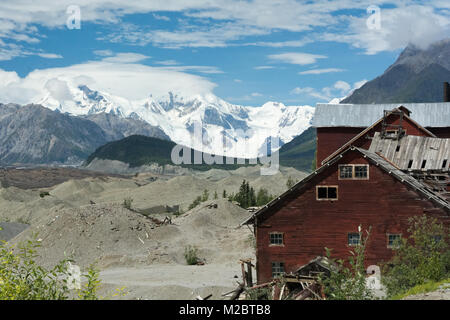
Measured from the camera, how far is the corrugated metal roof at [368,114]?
54.6 m

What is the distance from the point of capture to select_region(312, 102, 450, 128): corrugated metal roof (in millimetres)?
54625

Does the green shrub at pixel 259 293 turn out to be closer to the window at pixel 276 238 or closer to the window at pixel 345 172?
the window at pixel 276 238

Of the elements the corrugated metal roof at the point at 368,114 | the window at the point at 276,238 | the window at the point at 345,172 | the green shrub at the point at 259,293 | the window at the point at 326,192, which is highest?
the corrugated metal roof at the point at 368,114

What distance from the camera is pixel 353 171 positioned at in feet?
111

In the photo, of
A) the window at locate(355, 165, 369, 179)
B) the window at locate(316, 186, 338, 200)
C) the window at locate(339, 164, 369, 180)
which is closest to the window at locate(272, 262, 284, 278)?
the window at locate(316, 186, 338, 200)

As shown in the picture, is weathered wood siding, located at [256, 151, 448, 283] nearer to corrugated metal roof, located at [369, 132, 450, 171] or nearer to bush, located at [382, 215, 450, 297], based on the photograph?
bush, located at [382, 215, 450, 297]

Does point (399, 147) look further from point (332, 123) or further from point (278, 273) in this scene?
point (278, 273)

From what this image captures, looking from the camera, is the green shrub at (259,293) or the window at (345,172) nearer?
the green shrub at (259,293)

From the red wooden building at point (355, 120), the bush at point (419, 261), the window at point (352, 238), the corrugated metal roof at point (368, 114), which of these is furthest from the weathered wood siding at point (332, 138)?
the bush at point (419, 261)

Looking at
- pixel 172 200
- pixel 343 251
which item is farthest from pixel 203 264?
pixel 172 200

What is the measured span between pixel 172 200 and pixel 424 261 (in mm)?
87666

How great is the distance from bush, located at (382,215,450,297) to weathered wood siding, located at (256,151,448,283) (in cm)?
111

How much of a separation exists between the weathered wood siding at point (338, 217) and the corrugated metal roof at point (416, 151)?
11156 millimetres
